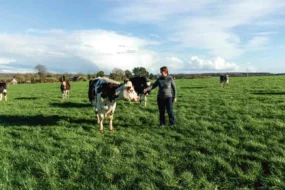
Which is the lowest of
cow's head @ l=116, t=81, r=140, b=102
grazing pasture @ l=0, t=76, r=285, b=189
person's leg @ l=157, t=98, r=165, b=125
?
grazing pasture @ l=0, t=76, r=285, b=189

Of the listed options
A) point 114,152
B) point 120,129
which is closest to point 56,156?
point 114,152

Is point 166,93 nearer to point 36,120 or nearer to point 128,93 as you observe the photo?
point 128,93

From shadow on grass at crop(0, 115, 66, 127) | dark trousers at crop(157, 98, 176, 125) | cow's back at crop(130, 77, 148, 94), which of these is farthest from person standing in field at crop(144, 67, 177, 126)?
cow's back at crop(130, 77, 148, 94)

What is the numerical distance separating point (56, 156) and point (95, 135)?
218cm

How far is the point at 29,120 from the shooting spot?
13172 millimetres

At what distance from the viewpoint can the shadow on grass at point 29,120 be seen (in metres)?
12.3

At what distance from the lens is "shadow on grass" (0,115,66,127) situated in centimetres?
1228

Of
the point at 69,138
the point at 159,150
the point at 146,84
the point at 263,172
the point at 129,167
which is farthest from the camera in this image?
the point at 146,84

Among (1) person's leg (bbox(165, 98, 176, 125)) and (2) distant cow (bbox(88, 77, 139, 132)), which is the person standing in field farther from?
(2) distant cow (bbox(88, 77, 139, 132))

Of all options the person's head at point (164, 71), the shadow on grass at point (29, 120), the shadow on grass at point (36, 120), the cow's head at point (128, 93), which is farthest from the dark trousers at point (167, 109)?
the shadow on grass at point (29, 120)

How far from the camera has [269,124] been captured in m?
10.1

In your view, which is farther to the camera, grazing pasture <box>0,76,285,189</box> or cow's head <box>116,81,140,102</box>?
cow's head <box>116,81,140,102</box>

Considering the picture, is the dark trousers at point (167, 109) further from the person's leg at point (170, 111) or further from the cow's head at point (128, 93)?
the cow's head at point (128, 93)

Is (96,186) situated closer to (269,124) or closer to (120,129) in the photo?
(120,129)
